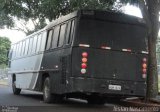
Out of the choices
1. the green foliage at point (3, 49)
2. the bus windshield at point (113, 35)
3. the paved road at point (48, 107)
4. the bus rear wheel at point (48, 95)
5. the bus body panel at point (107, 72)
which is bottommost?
the paved road at point (48, 107)

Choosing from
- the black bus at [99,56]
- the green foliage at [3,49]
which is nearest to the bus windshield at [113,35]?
the black bus at [99,56]

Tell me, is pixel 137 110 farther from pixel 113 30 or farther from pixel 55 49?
pixel 55 49

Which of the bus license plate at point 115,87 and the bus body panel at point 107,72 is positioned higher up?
the bus body panel at point 107,72

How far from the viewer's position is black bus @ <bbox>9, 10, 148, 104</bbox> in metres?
13.9

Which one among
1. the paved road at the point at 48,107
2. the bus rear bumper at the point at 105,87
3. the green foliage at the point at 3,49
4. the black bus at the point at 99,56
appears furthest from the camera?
the green foliage at the point at 3,49

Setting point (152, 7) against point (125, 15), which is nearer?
point (125, 15)

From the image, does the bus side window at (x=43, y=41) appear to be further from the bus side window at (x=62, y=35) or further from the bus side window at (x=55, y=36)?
the bus side window at (x=62, y=35)

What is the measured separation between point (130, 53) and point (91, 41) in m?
1.41

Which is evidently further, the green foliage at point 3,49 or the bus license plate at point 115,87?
the green foliage at point 3,49

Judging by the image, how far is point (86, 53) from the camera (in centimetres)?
1395

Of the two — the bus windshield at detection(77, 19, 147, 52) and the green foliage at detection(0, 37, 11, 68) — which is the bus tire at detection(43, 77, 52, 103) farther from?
the green foliage at detection(0, 37, 11, 68)

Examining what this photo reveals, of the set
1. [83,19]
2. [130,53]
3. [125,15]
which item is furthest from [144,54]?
[83,19]

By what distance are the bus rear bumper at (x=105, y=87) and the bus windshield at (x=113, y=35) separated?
1117mm

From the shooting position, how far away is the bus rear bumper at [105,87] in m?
13.8
